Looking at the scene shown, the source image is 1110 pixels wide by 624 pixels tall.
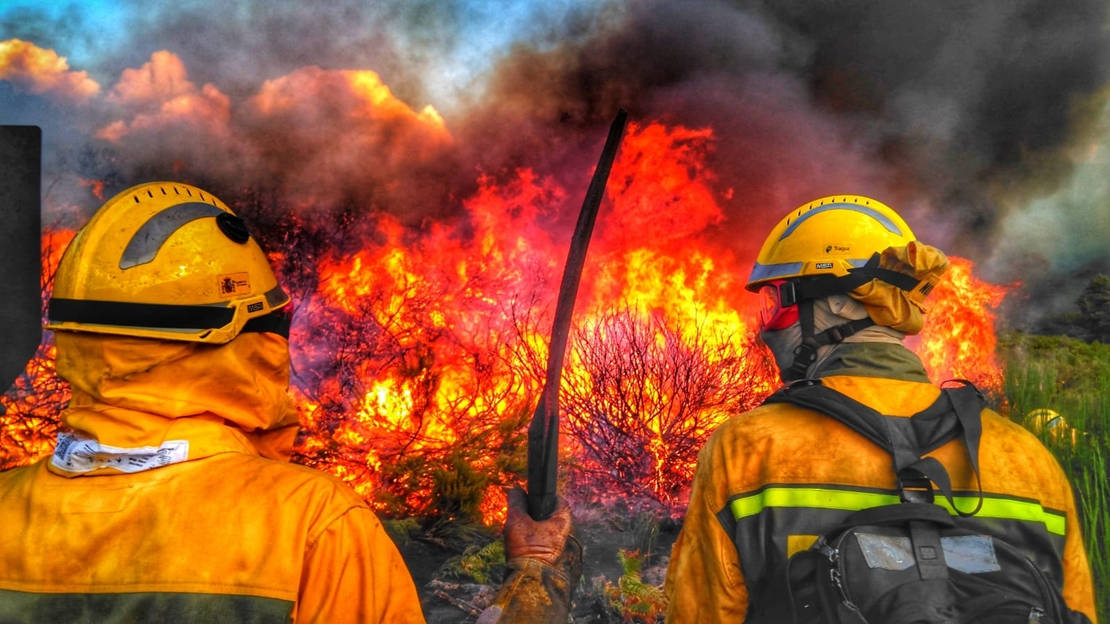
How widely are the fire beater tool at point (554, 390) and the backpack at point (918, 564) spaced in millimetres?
865

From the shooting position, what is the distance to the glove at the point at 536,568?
2.27 meters

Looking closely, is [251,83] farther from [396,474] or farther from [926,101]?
[926,101]

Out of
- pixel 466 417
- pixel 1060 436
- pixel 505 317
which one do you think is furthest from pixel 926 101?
pixel 466 417

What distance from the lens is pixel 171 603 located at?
161 cm

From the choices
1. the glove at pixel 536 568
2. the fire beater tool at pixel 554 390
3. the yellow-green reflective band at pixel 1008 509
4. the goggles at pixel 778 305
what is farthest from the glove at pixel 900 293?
the glove at pixel 536 568

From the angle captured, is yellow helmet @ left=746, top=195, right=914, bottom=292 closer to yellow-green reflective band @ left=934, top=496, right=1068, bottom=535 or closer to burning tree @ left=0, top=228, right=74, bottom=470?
yellow-green reflective band @ left=934, top=496, right=1068, bottom=535

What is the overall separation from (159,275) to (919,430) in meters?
2.15

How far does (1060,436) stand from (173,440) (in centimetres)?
621

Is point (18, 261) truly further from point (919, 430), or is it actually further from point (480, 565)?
point (919, 430)

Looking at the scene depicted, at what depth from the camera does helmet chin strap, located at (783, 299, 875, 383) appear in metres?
2.47

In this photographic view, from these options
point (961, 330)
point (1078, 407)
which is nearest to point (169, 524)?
point (1078, 407)

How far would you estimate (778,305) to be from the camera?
2713mm

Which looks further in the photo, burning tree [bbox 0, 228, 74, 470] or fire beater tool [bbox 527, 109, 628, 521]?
burning tree [bbox 0, 228, 74, 470]

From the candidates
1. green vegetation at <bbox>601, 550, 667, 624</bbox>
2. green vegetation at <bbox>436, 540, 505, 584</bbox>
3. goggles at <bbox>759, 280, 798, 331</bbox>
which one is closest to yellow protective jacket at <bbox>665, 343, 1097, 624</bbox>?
goggles at <bbox>759, 280, 798, 331</bbox>
